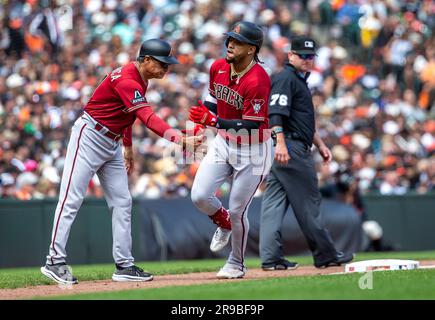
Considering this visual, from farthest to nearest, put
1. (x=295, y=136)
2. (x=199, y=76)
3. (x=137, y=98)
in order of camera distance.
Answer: (x=199, y=76) → (x=295, y=136) → (x=137, y=98)

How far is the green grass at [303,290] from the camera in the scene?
6.48 metres

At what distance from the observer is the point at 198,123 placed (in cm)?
802

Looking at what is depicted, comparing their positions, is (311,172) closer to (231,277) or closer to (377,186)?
(231,277)

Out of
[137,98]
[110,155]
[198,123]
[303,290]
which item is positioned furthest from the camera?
[110,155]

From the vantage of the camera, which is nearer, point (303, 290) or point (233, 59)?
point (303, 290)

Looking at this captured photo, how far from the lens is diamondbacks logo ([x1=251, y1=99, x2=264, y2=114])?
8.15 m

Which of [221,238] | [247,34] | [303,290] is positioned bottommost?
[303,290]

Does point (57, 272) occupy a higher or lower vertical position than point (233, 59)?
lower

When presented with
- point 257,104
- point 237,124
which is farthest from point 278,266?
point 257,104

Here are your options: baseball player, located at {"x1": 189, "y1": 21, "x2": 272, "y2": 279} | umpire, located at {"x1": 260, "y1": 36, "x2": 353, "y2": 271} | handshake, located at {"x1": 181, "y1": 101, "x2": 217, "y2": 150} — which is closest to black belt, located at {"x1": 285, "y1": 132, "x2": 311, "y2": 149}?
umpire, located at {"x1": 260, "y1": 36, "x2": 353, "y2": 271}

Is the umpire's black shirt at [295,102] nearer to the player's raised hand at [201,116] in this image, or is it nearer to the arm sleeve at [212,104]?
the arm sleeve at [212,104]

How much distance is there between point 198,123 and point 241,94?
50cm

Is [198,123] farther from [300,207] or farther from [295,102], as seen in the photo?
[300,207]

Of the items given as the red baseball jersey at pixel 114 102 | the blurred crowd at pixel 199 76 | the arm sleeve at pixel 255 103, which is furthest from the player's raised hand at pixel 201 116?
the blurred crowd at pixel 199 76
